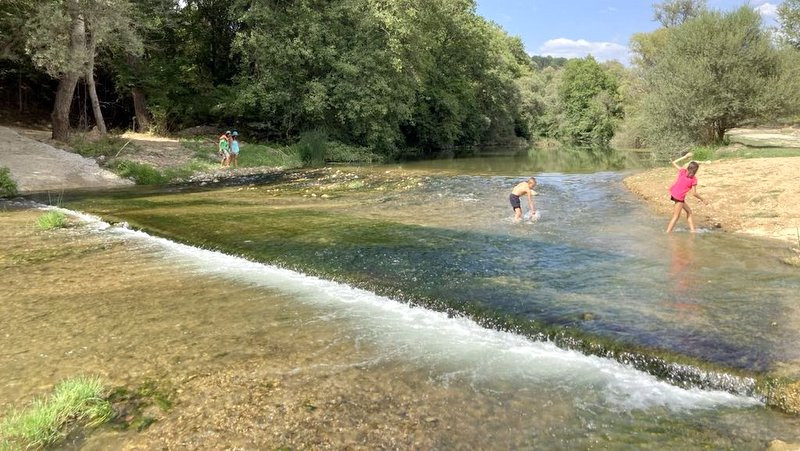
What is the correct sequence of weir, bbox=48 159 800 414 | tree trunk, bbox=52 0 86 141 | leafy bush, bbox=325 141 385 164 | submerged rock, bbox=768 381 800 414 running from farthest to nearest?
leafy bush, bbox=325 141 385 164, tree trunk, bbox=52 0 86 141, weir, bbox=48 159 800 414, submerged rock, bbox=768 381 800 414

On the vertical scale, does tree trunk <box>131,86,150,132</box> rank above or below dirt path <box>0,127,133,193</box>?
above

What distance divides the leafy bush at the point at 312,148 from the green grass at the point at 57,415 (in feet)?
98.4

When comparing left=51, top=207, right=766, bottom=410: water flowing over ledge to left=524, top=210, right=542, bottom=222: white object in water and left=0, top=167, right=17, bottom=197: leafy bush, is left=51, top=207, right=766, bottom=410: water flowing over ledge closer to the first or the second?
left=524, top=210, right=542, bottom=222: white object in water

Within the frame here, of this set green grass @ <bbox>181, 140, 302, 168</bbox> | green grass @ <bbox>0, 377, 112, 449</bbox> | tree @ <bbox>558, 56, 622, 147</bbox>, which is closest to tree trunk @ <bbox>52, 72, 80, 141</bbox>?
green grass @ <bbox>181, 140, 302, 168</bbox>

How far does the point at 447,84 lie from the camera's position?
55.0 m

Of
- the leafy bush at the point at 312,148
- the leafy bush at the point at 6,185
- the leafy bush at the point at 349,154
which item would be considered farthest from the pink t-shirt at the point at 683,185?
the leafy bush at the point at 349,154

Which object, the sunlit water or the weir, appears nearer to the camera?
the sunlit water

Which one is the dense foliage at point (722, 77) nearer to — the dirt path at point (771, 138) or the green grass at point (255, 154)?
the dirt path at point (771, 138)

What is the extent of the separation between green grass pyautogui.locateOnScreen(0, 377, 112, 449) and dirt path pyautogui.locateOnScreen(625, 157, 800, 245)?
12618 mm

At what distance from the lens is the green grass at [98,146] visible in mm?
25500

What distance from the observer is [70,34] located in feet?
78.1

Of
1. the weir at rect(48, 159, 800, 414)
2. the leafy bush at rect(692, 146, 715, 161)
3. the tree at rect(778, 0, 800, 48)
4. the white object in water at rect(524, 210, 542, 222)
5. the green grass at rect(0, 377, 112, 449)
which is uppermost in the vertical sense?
the tree at rect(778, 0, 800, 48)

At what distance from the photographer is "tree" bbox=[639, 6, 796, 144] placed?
27250 mm

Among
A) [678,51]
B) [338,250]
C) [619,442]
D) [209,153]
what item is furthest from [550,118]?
[619,442]
